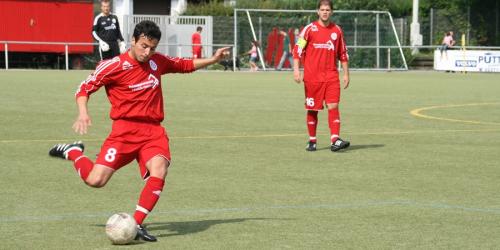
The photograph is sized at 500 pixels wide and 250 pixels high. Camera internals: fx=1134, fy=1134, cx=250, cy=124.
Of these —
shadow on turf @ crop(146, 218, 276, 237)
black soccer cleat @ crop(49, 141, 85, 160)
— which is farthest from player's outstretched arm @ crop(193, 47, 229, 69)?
shadow on turf @ crop(146, 218, 276, 237)

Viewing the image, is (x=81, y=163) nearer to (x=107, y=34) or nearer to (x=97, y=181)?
(x=97, y=181)

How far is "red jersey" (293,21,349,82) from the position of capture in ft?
50.4

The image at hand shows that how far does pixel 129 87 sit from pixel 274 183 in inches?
121

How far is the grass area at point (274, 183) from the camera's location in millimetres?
8609

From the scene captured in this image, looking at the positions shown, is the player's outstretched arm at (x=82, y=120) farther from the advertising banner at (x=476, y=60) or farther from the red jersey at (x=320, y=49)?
the advertising banner at (x=476, y=60)

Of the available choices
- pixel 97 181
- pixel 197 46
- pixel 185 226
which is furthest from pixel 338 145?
pixel 197 46

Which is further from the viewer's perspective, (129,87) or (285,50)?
(285,50)

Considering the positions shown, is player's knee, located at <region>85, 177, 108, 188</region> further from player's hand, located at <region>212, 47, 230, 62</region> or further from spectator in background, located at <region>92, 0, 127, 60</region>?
spectator in background, located at <region>92, 0, 127, 60</region>

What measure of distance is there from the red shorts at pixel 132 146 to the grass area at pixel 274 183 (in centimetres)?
56

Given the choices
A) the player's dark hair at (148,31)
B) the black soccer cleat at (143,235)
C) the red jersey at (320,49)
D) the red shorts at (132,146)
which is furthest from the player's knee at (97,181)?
the red jersey at (320,49)

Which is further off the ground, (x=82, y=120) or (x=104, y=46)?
(x=104, y=46)

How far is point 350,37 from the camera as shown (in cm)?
4884

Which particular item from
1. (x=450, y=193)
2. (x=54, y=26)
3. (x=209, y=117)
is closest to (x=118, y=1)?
(x=54, y=26)

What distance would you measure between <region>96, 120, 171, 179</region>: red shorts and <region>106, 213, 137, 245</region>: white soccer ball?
68 cm
